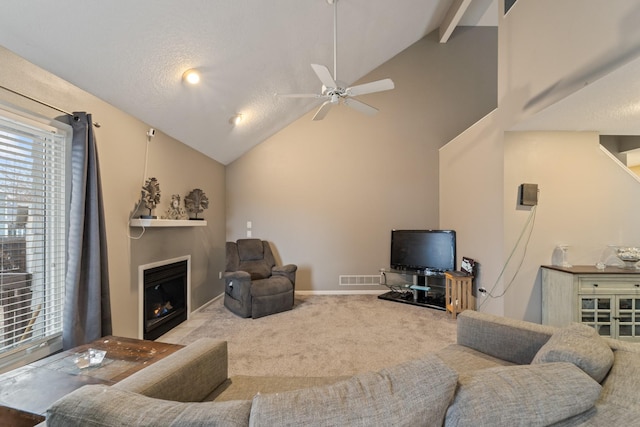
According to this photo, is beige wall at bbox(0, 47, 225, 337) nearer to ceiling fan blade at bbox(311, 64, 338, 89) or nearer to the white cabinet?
ceiling fan blade at bbox(311, 64, 338, 89)

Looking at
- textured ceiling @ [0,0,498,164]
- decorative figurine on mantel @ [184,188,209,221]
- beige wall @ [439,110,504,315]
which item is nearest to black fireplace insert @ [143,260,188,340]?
decorative figurine on mantel @ [184,188,209,221]

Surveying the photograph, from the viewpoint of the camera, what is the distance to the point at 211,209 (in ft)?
14.5

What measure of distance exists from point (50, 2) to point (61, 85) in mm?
638

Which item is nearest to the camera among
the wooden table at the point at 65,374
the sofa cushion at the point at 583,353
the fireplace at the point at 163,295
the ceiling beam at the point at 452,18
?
the sofa cushion at the point at 583,353

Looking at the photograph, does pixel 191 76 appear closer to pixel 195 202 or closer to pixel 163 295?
pixel 195 202

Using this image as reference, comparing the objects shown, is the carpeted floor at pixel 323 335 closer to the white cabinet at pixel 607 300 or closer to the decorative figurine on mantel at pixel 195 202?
the white cabinet at pixel 607 300

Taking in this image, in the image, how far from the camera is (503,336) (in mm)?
1692

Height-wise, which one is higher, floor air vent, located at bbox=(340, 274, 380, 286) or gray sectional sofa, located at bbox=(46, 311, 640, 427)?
gray sectional sofa, located at bbox=(46, 311, 640, 427)

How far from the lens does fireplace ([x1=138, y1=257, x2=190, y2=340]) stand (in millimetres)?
2832

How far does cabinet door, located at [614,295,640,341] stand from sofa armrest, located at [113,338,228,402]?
3645 mm

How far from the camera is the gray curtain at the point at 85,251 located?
6.61ft

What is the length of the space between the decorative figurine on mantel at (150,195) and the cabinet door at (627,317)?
4715 mm

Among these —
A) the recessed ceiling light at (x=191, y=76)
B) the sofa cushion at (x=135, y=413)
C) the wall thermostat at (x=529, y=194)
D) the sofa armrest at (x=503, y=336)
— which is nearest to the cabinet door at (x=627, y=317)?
the wall thermostat at (x=529, y=194)

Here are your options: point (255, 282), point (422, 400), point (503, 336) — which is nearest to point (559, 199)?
point (503, 336)
